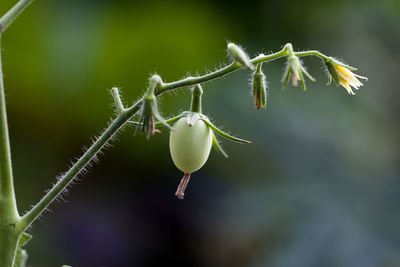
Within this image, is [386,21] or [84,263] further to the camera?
[386,21]

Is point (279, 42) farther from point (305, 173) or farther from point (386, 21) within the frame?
point (305, 173)

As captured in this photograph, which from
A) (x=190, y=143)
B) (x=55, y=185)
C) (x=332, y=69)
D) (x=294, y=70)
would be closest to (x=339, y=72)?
(x=332, y=69)

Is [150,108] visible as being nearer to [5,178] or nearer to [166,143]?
[5,178]

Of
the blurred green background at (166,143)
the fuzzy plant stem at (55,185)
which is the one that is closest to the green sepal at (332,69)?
the fuzzy plant stem at (55,185)

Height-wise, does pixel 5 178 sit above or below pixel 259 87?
below

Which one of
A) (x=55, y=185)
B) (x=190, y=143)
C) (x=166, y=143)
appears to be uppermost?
(x=166, y=143)

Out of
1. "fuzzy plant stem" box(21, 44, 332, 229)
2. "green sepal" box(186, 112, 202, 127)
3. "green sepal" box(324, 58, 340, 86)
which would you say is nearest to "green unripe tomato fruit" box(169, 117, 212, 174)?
"green sepal" box(186, 112, 202, 127)

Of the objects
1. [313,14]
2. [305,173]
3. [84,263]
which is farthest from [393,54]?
[84,263]
